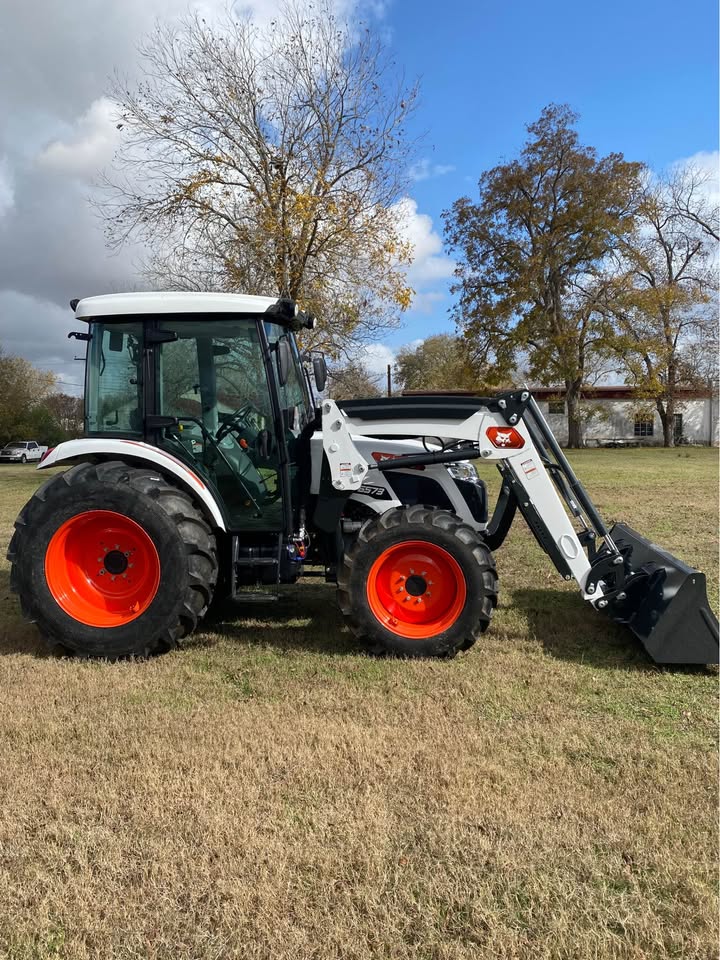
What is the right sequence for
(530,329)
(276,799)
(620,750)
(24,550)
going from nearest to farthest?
(276,799) < (620,750) < (24,550) < (530,329)

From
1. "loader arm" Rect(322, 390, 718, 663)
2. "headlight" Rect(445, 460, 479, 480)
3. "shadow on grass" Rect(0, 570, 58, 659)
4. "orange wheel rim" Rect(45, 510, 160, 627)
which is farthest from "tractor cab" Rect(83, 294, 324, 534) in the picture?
"shadow on grass" Rect(0, 570, 58, 659)

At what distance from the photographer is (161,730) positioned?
357 centimetres

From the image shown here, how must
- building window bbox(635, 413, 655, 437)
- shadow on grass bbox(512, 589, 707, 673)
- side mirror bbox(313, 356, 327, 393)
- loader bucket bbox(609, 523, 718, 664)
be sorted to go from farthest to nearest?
building window bbox(635, 413, 655, 437)
side mirror bbox(313, 356, 327, 393)
shadow on grass bbox(512, 589, 707, 673)
loader bucket bbox(609, 523, 718, 664)

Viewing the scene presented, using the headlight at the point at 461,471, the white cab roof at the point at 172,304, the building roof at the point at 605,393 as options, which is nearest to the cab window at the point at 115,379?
the white cab roof at the point at 172,304

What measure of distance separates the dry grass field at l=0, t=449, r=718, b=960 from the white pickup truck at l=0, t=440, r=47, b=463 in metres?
42.4

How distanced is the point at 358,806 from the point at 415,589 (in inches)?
76.4

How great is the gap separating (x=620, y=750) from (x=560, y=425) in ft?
152

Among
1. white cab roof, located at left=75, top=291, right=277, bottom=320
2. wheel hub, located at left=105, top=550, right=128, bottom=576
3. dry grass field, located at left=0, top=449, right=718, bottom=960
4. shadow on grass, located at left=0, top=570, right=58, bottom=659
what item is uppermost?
white cab roof, located at left=75, top=291, right=277, bottom=320

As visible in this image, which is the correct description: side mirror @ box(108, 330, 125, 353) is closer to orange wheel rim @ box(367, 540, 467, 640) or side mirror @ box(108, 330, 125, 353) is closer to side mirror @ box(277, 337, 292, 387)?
side mirror @ box(277, 337, 292, 387)

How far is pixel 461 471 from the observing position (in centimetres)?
577

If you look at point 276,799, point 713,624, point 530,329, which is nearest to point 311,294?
point 713,624

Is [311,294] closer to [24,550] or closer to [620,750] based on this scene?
[24,550]

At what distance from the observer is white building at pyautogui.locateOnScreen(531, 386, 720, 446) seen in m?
45.3

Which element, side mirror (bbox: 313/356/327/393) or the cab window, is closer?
the cab window
